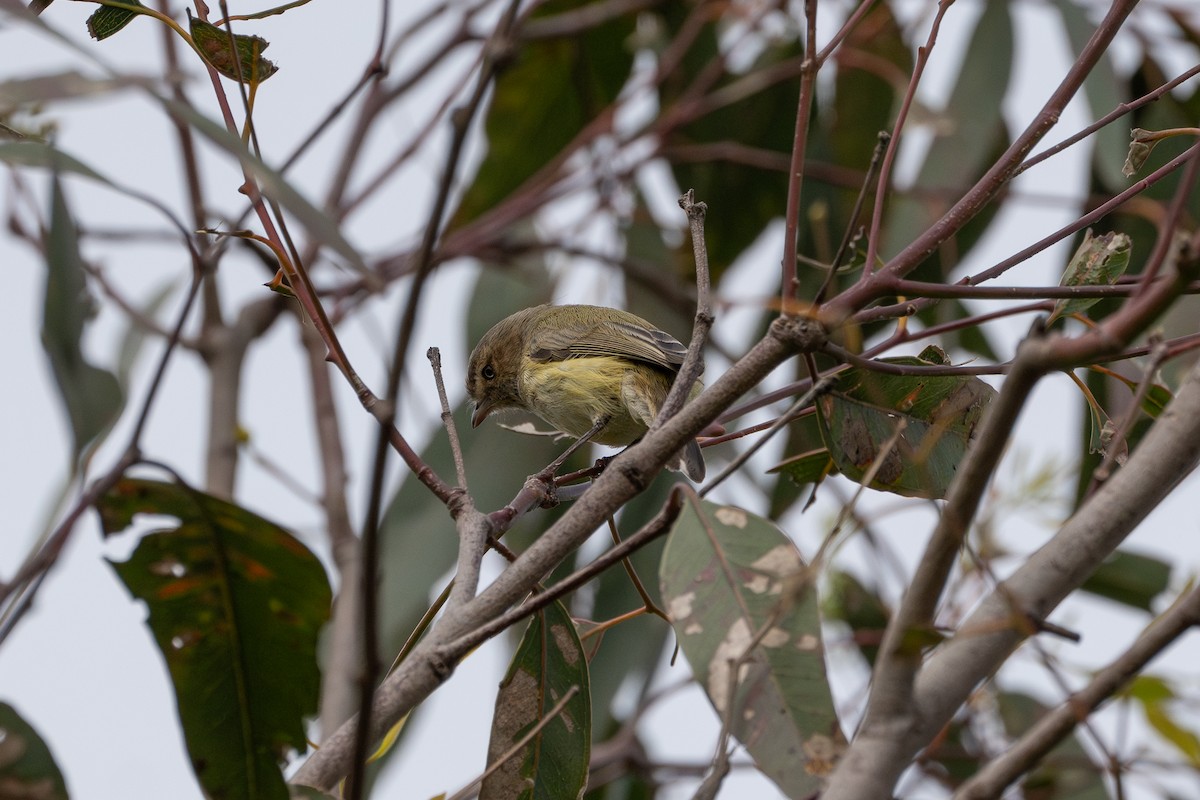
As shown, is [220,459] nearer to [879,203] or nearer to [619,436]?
[619,436]

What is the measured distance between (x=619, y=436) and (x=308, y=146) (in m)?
1.76

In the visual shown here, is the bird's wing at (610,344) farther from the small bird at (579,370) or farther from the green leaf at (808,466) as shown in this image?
the green leaf at (808,466)

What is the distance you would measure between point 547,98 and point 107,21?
3445 millimetres

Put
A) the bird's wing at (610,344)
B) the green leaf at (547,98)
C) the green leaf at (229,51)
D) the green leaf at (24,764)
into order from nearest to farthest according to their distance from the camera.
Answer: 1. the green leaf at (24,764)
2. the green leaf at (229,51)
3. the bird's wing at (610,344)
4. the green leaf at (547,98)

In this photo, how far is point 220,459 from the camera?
357 cm

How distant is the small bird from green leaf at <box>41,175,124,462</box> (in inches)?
61.6

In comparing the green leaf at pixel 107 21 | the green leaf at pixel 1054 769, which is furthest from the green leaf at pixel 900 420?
the green leaf at pixel 1054 769

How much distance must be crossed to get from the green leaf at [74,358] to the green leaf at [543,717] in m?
0.68

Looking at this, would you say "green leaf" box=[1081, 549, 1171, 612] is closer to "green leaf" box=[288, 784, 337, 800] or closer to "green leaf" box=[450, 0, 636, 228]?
"green leaf" box=[450, 0, 636, 228]

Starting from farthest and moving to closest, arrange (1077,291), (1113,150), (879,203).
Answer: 1. (1113,150)
2. (879,203)
3. (1077,291)

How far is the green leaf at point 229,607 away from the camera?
1.92 meters

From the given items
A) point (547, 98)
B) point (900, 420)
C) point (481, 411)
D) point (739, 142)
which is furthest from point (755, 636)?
point (547, 98)

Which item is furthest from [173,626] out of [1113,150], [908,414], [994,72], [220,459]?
[994,72]

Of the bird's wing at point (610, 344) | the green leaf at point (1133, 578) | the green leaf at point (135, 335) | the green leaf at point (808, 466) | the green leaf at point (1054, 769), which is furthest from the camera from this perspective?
the green leaf at point (1133, 578)
